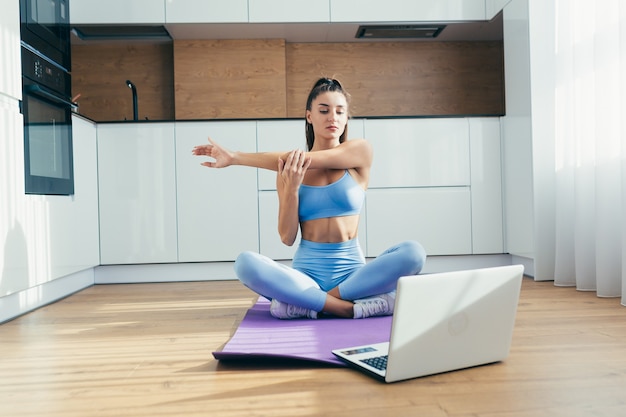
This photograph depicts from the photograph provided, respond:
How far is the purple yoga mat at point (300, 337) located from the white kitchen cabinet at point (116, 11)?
8.03 feet

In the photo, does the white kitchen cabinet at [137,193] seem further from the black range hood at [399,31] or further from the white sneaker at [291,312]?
the white sneaker at [291,312]

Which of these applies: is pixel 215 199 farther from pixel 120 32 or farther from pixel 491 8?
pixel 491 8

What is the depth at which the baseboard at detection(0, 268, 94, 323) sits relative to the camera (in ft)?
8.66

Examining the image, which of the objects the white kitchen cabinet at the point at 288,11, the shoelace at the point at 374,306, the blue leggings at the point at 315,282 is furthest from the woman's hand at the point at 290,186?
the white kitchen cabinet at the point at 288,11

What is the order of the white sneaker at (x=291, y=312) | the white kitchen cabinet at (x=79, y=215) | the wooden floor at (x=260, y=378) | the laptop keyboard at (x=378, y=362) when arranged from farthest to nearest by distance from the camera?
the white kitchen cabinet at (x=79, y=215) < the white sneaker at (x=291, y=312) < the laptop keyboard at (x=378, y=362) < the wooden floor at (x=260, y=378)

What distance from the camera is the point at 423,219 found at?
156 inches

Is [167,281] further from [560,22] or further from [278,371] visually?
[560,22]

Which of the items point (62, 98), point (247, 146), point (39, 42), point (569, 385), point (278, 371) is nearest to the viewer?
point (569, 385)

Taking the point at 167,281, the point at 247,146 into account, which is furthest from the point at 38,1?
the point at 167,281

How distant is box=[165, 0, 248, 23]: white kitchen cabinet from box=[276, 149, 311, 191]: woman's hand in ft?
6.93

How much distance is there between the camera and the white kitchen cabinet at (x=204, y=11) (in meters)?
4.10

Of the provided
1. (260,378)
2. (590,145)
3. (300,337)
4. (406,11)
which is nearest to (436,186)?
(590,145)

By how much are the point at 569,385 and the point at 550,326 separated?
2.51 feet

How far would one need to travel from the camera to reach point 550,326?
7.16ft
